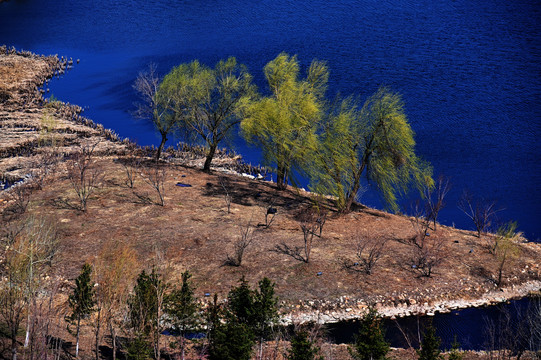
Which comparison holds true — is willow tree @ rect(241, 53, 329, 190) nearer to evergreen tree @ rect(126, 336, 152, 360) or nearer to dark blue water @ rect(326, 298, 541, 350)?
dark blue water @ rect(326, 298, 541, 350)

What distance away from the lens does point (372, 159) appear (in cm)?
4112

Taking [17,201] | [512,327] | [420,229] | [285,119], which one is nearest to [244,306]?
[512,327]

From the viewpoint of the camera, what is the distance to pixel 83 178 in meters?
41.4

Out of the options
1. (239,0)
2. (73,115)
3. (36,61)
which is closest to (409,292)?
(73,115)

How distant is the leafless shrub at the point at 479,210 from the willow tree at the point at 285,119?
1269cm

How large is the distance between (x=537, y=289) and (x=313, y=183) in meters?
16.1

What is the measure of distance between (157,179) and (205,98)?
9.02 meters

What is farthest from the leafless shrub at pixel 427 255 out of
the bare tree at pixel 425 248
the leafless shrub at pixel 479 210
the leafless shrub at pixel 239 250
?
the leafless shrub at pixel 239 250

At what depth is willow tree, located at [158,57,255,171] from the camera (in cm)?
4728

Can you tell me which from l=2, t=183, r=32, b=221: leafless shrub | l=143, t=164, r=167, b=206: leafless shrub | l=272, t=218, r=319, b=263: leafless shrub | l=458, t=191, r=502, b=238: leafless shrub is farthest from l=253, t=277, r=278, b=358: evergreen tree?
l=2, t=183, r=32, b=221: leafless shrub

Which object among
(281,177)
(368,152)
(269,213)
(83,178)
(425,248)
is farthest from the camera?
(281,177)

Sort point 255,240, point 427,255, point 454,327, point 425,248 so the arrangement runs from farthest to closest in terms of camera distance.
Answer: point 255,240 < point 425,248 < point 427,255 < point 454,327

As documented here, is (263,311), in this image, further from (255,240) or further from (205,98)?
(205,98)

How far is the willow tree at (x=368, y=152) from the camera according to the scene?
40219 mm
